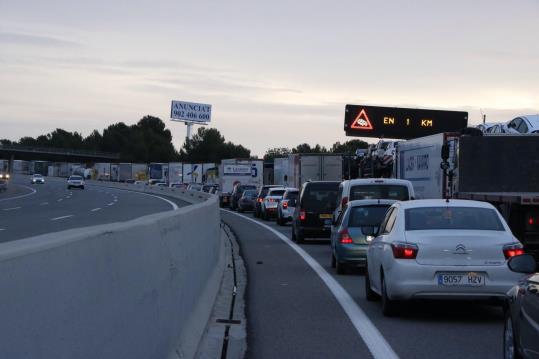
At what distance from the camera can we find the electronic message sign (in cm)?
5066

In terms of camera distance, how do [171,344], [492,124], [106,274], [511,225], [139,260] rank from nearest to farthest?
1. [106,274]
2. [139,260]
3. [171,344]
4. [511,225]
5. [492,124]

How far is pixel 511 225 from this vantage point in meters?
19.0

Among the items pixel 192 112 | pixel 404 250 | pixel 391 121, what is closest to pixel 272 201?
pixel 391 121

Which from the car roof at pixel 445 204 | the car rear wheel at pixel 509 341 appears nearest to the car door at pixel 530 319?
the car rear wheel at pixel 509 341

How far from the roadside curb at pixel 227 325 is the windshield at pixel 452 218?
251cm

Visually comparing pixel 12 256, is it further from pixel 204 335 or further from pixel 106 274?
pixel 204 335

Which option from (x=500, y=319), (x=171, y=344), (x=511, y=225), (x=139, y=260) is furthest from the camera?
(x=511, y=225)

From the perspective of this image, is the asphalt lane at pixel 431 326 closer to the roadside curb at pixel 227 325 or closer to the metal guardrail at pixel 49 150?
the roadside curb at pixel 227 325

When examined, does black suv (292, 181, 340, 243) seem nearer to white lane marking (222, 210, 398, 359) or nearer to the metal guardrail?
white lane marking (222, 210, 398, 359)

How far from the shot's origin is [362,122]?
166ft

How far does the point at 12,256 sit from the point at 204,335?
255 inches

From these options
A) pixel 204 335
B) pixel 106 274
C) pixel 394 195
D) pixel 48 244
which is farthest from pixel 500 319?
pixel 394 195

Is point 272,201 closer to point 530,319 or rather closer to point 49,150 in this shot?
point 530,319

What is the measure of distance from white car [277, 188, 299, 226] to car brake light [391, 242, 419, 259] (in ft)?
85.1
